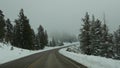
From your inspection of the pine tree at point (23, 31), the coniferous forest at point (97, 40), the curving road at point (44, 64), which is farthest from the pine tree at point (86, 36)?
the curving road at point (44, 64)

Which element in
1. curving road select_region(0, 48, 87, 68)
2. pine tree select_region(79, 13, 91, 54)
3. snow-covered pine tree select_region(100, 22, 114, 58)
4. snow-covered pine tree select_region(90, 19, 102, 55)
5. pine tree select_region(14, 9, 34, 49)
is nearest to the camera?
curving road select_region(0, 48, 87, 68)

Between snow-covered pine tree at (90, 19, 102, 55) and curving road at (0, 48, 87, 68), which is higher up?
snow-covered pine tree at (90, 19, 102, 55)

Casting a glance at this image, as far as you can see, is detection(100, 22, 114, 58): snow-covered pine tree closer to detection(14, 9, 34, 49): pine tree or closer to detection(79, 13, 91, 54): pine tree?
detection(79, 13, 91, 54): pine tree

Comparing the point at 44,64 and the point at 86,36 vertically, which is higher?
the point at 86,36

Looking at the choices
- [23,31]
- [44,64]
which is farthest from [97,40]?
[44,64]

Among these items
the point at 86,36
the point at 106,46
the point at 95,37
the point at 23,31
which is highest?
the point at 23,31

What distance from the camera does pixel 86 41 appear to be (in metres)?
52.8

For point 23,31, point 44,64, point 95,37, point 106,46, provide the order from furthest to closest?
point 23,31 < point 95,37 < point 106,46 < point 44,64

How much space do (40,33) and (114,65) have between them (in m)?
89.9

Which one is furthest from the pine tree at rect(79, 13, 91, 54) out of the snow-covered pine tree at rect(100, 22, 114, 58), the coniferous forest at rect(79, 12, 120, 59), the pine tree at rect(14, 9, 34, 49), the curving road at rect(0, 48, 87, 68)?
the curving road at rect(0, 48, 87, 68)

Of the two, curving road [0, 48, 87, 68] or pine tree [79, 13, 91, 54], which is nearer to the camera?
curving road [0, 48, 87, 68]

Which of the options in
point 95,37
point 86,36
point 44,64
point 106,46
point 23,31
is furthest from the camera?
point 23,31

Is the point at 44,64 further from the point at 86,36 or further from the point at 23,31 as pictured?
the point at 23,31

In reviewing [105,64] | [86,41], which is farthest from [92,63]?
[86,41]
